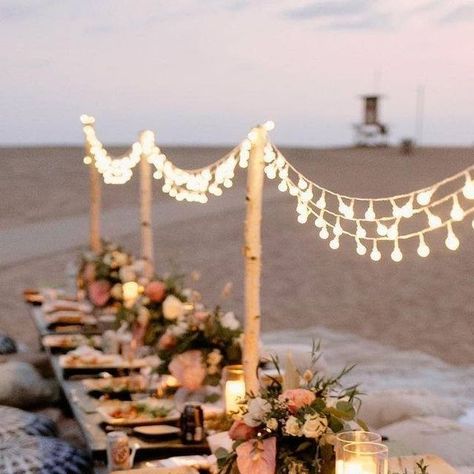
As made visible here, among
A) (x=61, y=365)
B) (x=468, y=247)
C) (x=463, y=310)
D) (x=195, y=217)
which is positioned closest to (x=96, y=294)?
(x=61, y=365)

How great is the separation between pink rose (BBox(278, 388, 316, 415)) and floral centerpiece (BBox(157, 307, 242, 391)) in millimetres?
1539

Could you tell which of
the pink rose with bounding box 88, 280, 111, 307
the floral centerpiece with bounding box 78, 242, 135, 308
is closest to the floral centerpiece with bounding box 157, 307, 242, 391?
the floral centerpiece with bounding box 78, 242, 135, 308

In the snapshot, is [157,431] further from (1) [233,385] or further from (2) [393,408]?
(2) [393,408]

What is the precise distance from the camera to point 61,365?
18.0 feet

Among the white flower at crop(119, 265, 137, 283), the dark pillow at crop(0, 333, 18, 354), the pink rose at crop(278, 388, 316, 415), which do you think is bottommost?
the pink rose at crop(278, 388, 316, 415)

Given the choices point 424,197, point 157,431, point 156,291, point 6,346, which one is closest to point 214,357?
point 157,431

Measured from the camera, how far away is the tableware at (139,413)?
14.2 feet

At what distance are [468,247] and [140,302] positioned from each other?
1217 centimetres

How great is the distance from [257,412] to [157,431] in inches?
48.7

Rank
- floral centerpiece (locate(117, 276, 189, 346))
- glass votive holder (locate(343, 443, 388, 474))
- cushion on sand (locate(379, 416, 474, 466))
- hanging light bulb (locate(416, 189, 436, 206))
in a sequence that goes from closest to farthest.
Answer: glass votive holder (locate(343, 443, 388, 474)), hanging light bulb (locate(416, 189, 436, 206)), cushion on sand (locate(379, 416, 474, 466)), floral centerpiece (locate(117, 276, 189, 346))

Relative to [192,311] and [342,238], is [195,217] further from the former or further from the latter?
[192,311]

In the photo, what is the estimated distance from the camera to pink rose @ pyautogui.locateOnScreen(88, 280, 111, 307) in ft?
23.2

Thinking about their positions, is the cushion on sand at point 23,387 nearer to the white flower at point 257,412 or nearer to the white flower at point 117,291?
the white flower at point 117,291

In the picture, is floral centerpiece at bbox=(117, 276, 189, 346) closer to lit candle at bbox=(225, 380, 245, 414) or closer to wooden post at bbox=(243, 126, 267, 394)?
lit candle at bbox=(225, 380, 245, 414)
